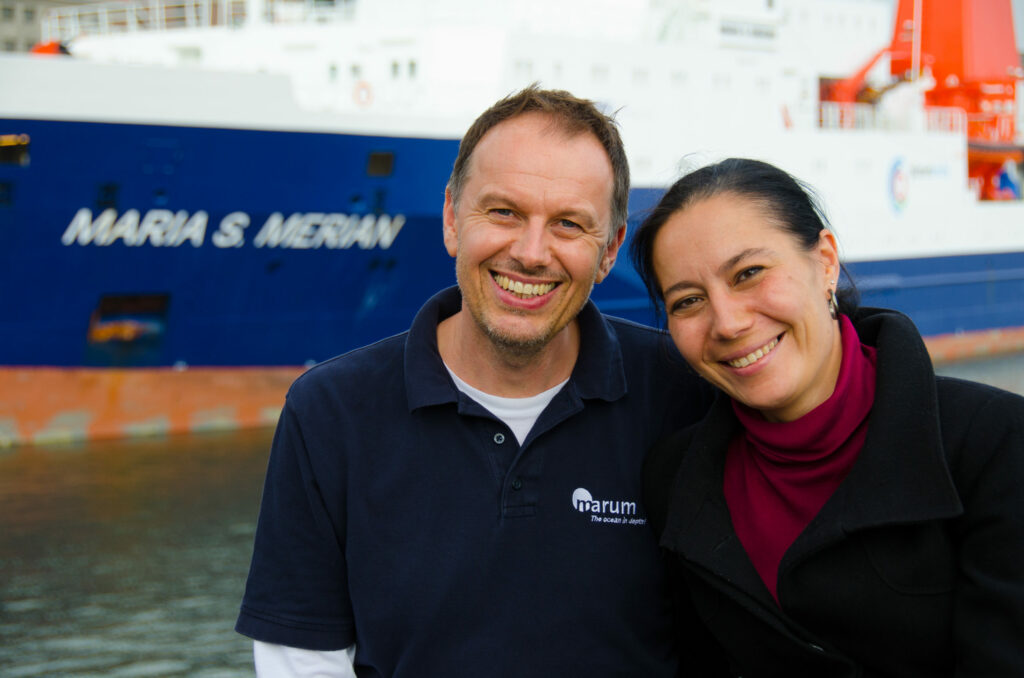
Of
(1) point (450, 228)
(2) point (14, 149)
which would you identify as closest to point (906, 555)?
(1) point (450, 228)

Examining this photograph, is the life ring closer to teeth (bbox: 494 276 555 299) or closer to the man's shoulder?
the man's shoulder

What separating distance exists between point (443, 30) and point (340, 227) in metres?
3.08

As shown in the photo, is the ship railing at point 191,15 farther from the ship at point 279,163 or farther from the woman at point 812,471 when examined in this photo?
the woman at point 812,471

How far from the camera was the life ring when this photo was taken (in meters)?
11.4

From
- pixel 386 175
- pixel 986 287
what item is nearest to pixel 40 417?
pixel 386 175

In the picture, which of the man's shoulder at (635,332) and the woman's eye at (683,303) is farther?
the man's shoulder at (635,332)

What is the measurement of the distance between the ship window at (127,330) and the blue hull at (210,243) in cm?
1

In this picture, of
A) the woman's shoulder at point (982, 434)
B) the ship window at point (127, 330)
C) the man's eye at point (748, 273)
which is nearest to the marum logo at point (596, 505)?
the man's eye at point (748, 273)

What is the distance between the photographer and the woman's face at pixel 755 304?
6.52 ft

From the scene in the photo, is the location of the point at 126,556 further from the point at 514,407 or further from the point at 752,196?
the point at 752,196

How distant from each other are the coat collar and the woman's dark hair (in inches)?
9.7

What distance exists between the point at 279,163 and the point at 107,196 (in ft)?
5.36

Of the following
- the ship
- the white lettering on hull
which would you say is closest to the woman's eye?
the ship

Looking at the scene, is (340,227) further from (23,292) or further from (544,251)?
(544,251)
